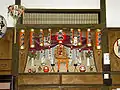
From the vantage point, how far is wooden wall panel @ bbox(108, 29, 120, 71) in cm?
563

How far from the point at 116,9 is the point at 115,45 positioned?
2.85 ft

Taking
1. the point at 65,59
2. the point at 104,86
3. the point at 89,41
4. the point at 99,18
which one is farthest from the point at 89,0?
the point at 104,86

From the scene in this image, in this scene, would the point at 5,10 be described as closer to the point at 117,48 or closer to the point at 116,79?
the point at 117,48

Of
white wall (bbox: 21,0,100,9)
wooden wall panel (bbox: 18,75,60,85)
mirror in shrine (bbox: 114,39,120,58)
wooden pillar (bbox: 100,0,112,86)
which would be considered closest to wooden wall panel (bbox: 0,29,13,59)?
wooden wall panel (bbox: 18,75,60,85)

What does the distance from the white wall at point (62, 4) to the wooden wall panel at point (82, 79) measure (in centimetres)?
163

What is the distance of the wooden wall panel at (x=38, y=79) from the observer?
5.52 m

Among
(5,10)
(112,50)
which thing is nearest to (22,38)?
(5,10)

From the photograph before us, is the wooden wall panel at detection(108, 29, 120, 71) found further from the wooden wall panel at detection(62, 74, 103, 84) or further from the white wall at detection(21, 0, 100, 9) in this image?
the white wall at detection(21, 0, 100, 9)

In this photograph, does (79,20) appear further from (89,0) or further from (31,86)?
(31,86)

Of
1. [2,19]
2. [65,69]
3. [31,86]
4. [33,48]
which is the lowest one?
[31,86]

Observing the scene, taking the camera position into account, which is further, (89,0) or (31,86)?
(89,0)

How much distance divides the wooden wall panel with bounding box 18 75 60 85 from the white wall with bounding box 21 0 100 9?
5.40ft

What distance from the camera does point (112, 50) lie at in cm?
570

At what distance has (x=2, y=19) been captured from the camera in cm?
566
